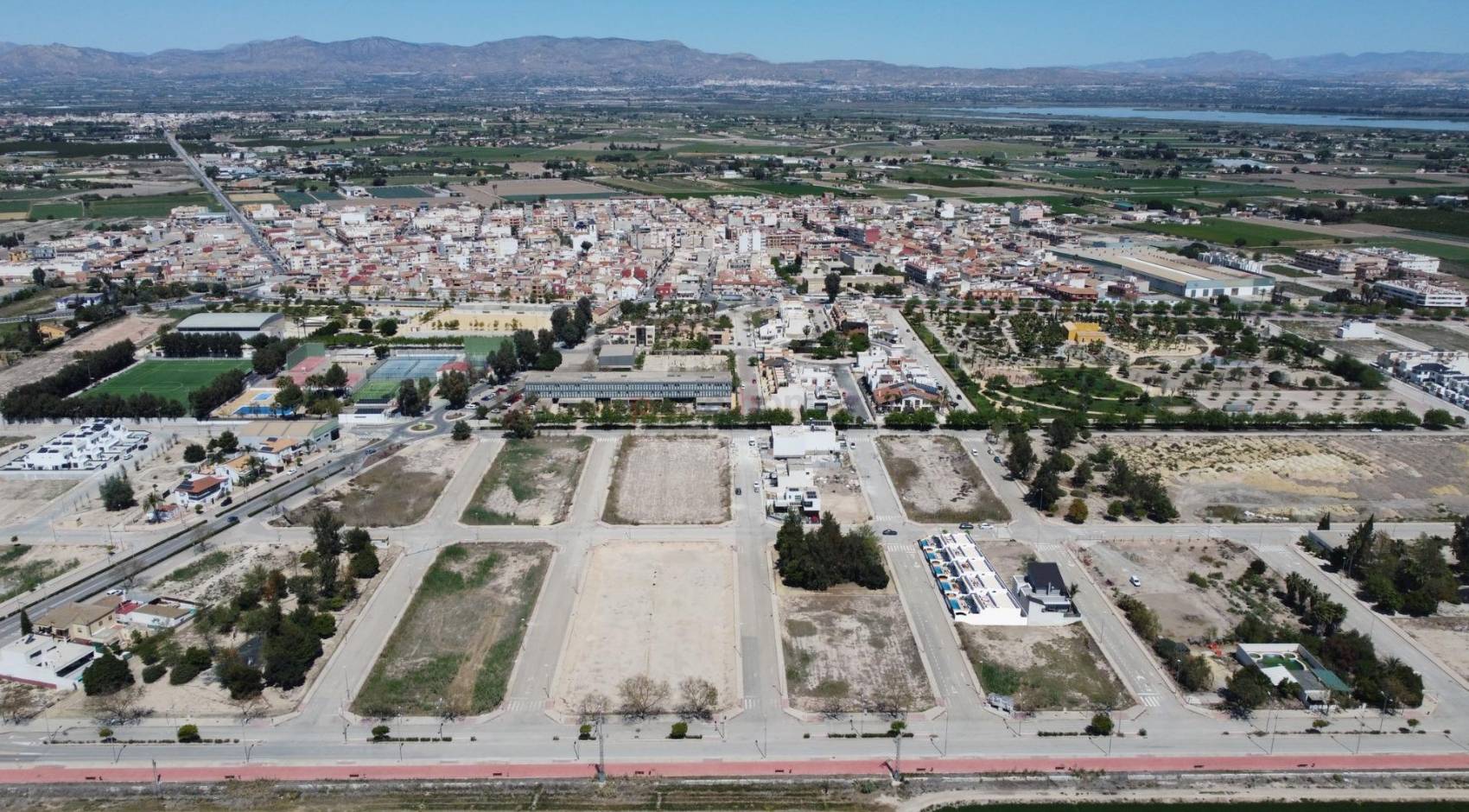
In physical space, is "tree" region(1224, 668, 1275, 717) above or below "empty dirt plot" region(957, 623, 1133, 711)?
above

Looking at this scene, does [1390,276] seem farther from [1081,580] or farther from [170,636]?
[170,636]

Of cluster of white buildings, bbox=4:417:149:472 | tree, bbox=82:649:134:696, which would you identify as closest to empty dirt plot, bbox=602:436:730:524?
tree, bbox=82:649:134:696

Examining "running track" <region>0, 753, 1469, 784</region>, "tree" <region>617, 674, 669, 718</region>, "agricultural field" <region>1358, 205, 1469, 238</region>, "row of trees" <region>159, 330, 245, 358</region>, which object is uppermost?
"agricultural field" <region>1358, 205, 1469, 238</region>

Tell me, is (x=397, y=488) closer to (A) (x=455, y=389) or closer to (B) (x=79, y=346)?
(A) (x=455, y=389)

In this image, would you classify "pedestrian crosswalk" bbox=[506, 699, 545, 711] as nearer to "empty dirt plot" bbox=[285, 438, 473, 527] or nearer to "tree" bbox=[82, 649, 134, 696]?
"tree" bbox=[82, 649, 134, 696]

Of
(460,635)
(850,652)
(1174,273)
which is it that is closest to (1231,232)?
(1174,273)

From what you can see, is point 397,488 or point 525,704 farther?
point 397,488

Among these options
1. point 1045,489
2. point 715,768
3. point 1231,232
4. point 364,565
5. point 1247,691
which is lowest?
point 715,768
